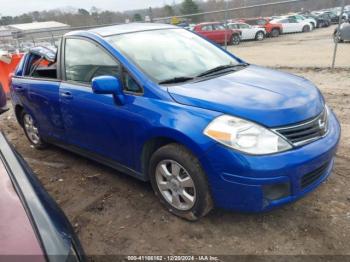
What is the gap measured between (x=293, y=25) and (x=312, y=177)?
106ft

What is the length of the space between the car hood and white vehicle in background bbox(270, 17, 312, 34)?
30.6 meters

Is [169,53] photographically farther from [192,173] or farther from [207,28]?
[207,28]

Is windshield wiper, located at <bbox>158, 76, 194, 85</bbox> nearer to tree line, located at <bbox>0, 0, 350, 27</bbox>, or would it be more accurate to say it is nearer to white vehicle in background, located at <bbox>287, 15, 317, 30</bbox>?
tree line, located at <bbox>0, 0, 350, 27</bbox>

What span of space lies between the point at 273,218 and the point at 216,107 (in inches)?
44.4

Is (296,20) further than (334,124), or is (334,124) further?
(296,20)

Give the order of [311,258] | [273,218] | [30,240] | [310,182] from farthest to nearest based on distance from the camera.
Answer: [273,218]
[310,182]
[311,258]
[30,240]

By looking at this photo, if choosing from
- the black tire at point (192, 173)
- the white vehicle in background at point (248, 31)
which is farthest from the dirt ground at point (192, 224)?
the white vehicle in background at point (248, 31)

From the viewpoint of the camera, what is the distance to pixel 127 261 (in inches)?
110

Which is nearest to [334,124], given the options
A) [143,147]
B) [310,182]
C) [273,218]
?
[310,182]

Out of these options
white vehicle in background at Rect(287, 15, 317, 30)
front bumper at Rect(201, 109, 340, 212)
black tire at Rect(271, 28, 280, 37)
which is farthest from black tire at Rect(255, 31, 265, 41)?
front bumper at Rect(201, 109, 340, 212)

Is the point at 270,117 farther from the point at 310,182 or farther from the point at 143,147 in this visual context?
the point at 143,147

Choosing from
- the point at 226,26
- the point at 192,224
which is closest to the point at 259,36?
the point at 226,26

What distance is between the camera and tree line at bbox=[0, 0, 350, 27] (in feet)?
97.6

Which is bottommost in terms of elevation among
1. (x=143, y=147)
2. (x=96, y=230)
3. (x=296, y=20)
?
(x=296, y=20)
